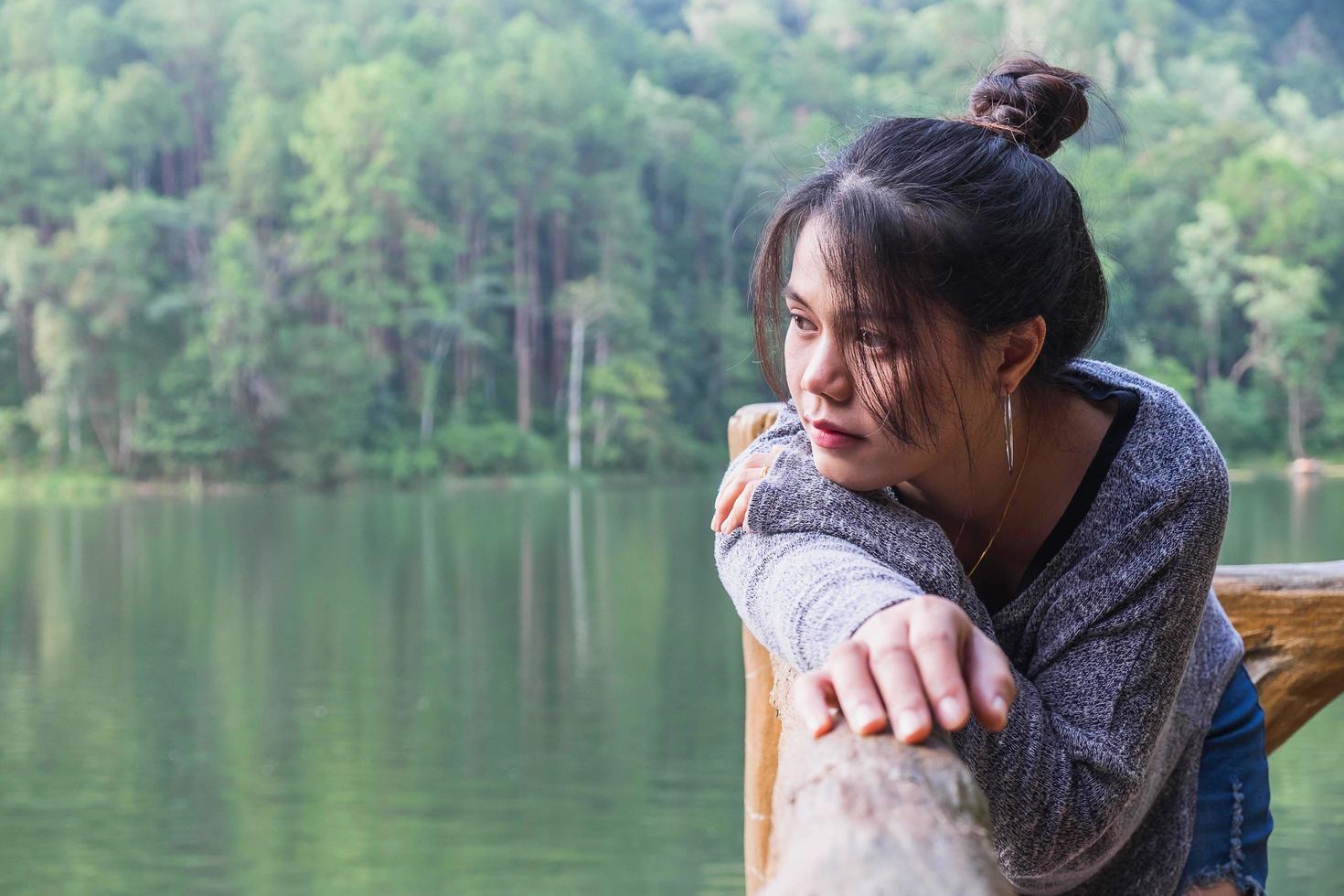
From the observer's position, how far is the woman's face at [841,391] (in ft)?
2.59

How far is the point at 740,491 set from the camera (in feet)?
2.91

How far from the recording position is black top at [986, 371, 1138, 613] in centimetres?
87

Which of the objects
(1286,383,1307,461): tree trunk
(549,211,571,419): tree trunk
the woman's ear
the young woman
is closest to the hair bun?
the young woman

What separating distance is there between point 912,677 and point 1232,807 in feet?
1.86

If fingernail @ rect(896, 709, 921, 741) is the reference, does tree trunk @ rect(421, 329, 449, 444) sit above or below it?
below

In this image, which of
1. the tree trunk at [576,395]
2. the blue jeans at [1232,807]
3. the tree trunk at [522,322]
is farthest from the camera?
the tree trunk at [522,322]

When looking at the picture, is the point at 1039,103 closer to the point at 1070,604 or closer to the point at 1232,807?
the point at 1070,604

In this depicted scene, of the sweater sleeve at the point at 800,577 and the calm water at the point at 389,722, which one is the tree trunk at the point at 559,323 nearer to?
the calm water at the point at 389,722

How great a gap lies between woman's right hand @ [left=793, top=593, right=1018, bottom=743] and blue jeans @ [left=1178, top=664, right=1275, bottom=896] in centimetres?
51

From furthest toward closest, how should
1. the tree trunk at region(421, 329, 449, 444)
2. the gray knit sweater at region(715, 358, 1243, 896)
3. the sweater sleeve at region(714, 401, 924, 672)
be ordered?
the tree trunk at region(421, 329, 449, 444) → the gray knit sweater at region(715, 358, 1243, 896) → the sweater sleeve at region(714, 401, 924, 672)

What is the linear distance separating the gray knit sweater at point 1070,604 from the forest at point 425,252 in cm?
2319

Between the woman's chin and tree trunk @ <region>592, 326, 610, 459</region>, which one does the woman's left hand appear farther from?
tree trunk @ <region>592, 326, 610, 459</region>

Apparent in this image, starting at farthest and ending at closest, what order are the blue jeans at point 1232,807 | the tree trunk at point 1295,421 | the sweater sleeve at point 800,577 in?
the tree trunk at point 1295,421, the blue jeans at point 1232,807, the sweater sleeve at point 800,577

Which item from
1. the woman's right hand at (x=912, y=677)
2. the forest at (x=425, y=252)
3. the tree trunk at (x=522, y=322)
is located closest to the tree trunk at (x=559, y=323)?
the forest at (x=425, y=252)
